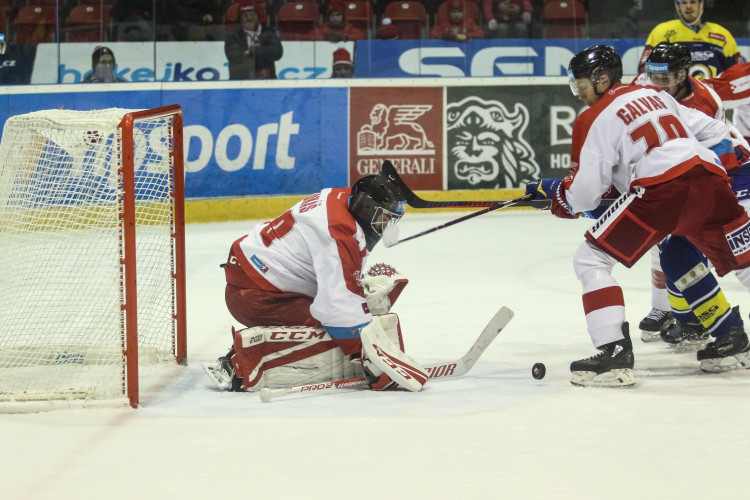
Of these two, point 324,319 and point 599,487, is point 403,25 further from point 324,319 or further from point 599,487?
point 599,487

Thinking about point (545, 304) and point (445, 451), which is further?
point (545, 304)

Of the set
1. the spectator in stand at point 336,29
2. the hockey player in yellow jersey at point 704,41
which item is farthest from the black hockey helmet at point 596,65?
the spectator in stand at point 336,29

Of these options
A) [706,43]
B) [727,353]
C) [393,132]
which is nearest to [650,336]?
[727,353]

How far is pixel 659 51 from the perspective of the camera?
3867 mm

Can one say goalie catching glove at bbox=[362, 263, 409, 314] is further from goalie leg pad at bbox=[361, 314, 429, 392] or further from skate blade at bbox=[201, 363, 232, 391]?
skate blade at bbox=[201, 363, 232, 391]

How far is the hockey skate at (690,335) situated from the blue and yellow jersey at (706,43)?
2774 millimetres

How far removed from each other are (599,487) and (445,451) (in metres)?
0.43

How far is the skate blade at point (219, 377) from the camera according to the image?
332 cm

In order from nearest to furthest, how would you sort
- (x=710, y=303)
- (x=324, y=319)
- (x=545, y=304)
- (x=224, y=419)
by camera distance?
(x=224, y=419), (x=324, y=319), (x=710, y=303), (x=545, y=304)

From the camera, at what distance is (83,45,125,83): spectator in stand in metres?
7.16

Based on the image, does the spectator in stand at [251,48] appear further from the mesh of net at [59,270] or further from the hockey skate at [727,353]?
the hockey skate at [727,353]

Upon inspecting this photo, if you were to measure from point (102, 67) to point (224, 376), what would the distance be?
14.4 feet

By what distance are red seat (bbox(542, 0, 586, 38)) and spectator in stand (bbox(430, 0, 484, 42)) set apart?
520 millimetres

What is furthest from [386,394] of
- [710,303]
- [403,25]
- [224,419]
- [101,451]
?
[403,25]
